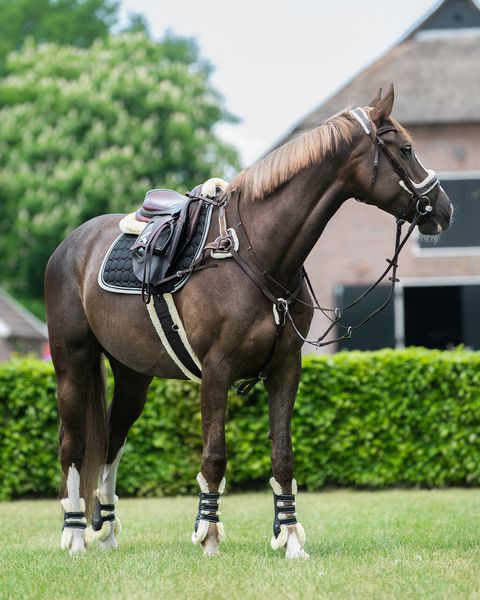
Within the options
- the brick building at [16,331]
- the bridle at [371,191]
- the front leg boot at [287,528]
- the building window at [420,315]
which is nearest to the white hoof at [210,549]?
the front leg boot at [287,528]

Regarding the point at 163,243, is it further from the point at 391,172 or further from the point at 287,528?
the point at 287,528

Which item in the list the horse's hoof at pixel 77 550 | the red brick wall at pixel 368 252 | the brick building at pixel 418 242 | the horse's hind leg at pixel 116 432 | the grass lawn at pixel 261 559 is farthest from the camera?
the red brick wall at pixel 368 252

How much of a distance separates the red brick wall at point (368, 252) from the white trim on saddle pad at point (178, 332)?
15.8 meters

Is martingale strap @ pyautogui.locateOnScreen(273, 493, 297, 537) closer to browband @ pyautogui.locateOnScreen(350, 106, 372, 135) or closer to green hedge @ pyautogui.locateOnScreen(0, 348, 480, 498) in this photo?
browband @ pyautogui.locateOnScreen(350, 106, 372, 135)

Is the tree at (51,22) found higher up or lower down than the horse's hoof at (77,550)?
higher up

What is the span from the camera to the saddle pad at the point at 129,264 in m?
5.91

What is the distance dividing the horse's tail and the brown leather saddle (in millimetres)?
1125

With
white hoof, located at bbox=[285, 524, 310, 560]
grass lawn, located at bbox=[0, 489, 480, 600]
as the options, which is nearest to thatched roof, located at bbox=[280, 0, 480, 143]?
grass lawn, located at bbox=[0, 489, 480, 600]

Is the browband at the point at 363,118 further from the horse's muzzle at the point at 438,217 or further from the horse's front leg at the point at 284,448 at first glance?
the horse's front leg at the point at 284,448

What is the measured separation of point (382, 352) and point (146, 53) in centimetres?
3102

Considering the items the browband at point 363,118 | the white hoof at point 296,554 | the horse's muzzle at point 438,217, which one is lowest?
the white hoof at point 296,554

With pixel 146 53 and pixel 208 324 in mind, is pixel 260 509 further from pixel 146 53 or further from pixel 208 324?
pixel 146 53

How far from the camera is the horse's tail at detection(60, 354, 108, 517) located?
669cm

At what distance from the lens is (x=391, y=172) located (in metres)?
5.63
